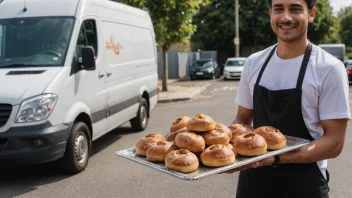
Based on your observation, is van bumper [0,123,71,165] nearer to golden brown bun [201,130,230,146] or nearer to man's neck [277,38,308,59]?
golden brown bun [201,130,230,146]

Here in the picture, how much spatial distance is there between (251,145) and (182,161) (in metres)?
0.37

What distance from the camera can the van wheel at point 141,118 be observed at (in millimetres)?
8903

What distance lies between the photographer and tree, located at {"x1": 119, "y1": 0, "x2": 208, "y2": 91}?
52.3 feet

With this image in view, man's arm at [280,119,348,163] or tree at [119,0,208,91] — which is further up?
tree at [119,0,208,91]

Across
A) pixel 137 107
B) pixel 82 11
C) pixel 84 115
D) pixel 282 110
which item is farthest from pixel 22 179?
pixel 282 110

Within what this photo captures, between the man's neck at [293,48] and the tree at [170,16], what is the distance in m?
13.7

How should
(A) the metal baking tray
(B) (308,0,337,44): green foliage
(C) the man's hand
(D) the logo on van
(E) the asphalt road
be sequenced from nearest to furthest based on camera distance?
1. (A) the metal baking tray
2. (C) the man's hand
3. (E) the asphalt road
4. (D) the logo on van
5. (B) (308,0,337,44): green foliage

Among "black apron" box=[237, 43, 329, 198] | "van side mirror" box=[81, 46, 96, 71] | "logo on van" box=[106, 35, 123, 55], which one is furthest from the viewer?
"logo on van" box=[106, 35, 123, 55]

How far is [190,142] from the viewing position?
2.11 metres

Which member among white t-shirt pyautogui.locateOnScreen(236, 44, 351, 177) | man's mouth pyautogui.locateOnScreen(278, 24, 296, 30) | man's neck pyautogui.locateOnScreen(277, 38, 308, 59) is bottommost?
white t-shirt pyautogui.locateOnScreen(236, 44, 351, 177)

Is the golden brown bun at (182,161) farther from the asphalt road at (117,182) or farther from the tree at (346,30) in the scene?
the tree at (346,30)

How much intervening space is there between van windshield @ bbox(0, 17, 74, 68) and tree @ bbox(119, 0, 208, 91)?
9569mm

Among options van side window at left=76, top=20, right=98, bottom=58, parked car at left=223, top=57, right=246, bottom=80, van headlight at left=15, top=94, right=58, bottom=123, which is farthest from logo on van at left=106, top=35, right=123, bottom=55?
parked car at left=223, top=57, right=246, bottom=80

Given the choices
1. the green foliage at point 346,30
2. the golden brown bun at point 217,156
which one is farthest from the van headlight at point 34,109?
the green foliage at point 346,30
